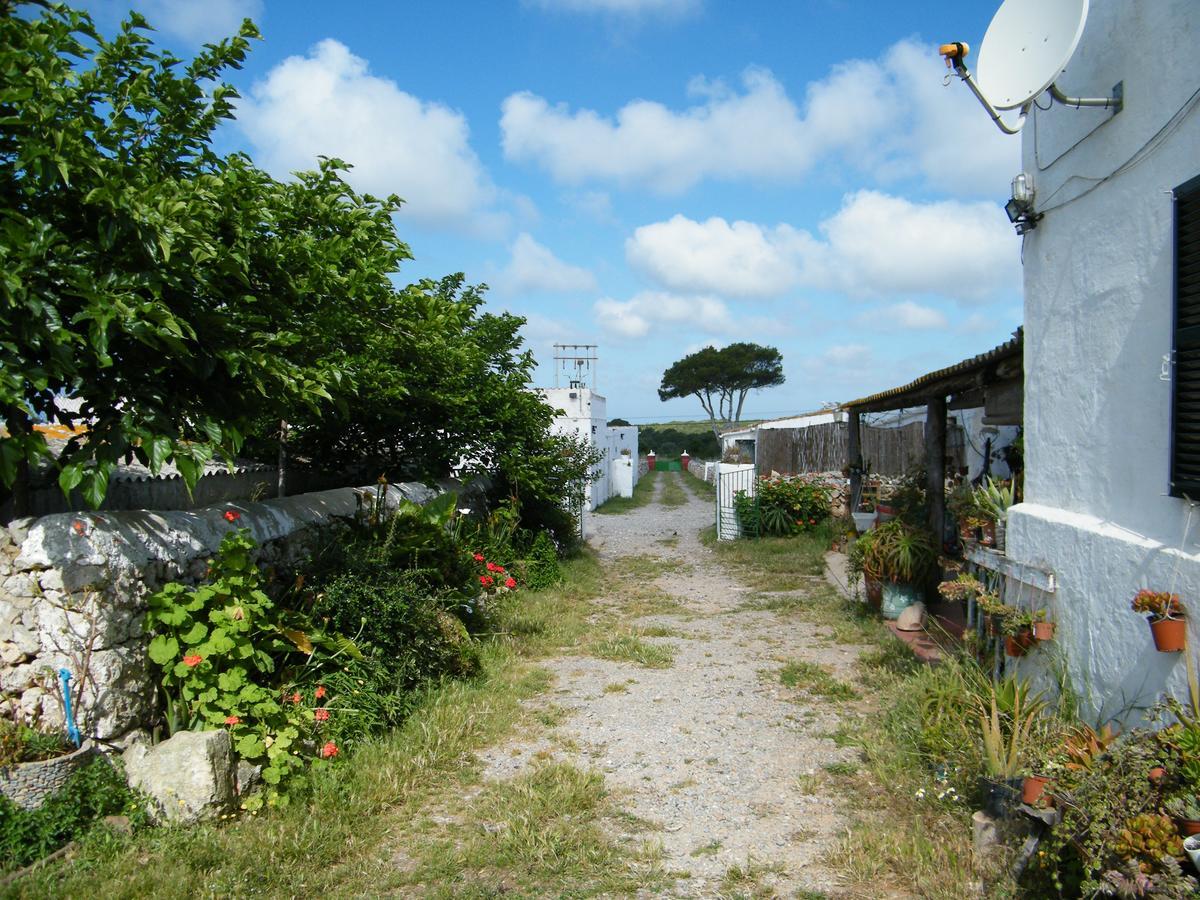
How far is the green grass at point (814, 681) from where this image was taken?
6.32m

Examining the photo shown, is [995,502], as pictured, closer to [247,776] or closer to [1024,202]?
[1024,202]

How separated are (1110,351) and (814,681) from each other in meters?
3.60

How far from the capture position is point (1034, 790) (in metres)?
3.44

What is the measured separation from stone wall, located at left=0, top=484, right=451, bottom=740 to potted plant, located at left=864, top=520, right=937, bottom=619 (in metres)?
6.75

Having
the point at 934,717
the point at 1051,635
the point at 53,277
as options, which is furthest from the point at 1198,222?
the point at 53,277

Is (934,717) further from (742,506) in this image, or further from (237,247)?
(742,506)

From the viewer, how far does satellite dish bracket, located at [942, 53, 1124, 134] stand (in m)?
4.09

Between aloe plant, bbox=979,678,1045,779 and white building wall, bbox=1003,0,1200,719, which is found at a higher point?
white building wall, bbox=1003,0,1200,719

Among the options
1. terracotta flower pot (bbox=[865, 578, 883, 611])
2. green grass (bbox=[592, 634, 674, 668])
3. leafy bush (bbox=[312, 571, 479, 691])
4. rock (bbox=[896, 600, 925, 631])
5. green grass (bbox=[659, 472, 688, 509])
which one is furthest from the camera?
green grass (bbox=[659, 472, 688, 509])

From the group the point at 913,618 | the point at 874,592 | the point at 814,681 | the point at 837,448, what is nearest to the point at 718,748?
the point at 814,681

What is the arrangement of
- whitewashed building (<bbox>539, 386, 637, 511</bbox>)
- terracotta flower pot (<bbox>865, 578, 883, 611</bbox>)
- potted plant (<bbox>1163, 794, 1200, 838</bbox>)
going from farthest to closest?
whitewashed building (<bbox>539, 386, 637, 511</bbox>)
terracotta flower pot (<bbox>865, 578, 883, 611</bbox>)
potted plant (<bbox>1163, 794, 1200, 838</bbox>)

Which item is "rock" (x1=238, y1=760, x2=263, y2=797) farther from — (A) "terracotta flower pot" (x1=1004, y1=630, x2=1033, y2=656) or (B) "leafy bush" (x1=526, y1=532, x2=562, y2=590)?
(B) "leafy bush" (x1=526, y1=532, x2=562, y2=590)

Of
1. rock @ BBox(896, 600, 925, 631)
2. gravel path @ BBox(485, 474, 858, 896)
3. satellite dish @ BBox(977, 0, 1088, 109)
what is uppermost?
satellite dish @ BBox(977, 0, 1088, 109)

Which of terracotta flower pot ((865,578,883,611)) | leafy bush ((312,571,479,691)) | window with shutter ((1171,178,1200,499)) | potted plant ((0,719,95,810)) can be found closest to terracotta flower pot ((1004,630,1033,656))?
window with shutter ((1171,178,1200,499))
